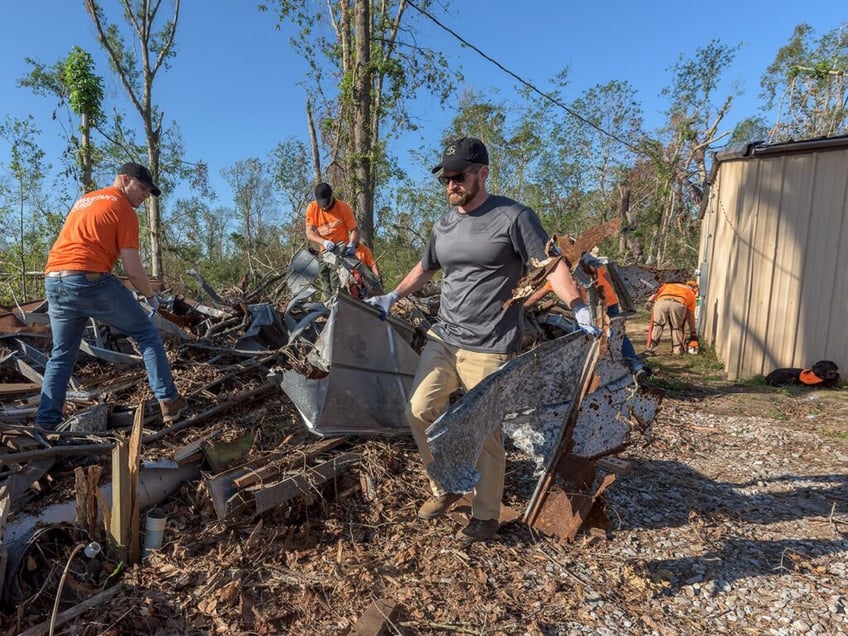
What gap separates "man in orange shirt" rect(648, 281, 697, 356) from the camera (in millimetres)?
8203

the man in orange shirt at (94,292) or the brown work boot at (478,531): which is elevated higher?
the man in orange shirt at (94,292)

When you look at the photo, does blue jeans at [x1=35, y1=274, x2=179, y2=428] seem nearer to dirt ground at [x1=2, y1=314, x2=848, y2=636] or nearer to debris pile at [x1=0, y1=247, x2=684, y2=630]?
debris pile at [x1=0, y1=247, x2=684, y2=630]

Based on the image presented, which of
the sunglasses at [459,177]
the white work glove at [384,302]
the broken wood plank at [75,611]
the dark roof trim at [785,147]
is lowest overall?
the broken wood plank at [75,611]

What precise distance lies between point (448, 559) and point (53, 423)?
2727mm

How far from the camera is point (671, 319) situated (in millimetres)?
8289

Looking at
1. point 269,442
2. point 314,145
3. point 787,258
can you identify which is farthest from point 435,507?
point 314,145

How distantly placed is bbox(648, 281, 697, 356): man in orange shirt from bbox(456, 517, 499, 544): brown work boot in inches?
261

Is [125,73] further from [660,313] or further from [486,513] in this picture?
[486,513]

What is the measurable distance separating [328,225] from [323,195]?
39 cm

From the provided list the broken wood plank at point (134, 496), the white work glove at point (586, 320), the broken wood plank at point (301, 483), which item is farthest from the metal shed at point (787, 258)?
the broken wood plank at point (134, 496)

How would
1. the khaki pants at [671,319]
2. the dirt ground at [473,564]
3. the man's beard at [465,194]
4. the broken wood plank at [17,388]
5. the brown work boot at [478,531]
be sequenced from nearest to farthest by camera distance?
the dirt ground at [473,564], the man's beard at [465,194], the brown work boot at [478,531], the broken wood plank at [17,388], the khaki pants at [671,319]

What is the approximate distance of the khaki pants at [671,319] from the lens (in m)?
8.20

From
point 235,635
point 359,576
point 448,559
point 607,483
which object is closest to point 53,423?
point 235,635

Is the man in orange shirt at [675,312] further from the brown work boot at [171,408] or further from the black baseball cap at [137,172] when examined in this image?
the black baseball cap at [137,172]
